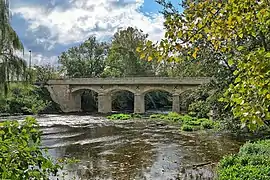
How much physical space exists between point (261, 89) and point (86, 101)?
159ft

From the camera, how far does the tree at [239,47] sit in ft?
7.44

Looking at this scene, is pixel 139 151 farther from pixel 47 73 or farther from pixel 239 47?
pixel 47 73

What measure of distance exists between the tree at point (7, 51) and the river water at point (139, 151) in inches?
141

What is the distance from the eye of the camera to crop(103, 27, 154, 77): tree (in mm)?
52844

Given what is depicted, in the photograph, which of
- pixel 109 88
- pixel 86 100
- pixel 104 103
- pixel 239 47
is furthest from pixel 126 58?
pixel 239 47

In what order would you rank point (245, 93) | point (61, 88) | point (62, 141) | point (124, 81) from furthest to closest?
1. point (61, 88)
2. point (124, 81)
3. point (62, 141)
4. point (245, 93)

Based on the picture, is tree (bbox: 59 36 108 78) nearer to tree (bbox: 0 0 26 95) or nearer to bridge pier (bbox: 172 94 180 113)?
bridge pier (bbox: 172 94 180 113)

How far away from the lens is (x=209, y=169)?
11.5m

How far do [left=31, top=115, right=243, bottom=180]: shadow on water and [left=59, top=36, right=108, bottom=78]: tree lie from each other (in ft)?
105

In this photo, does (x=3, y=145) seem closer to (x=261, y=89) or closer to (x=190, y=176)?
(x=261, y=89)

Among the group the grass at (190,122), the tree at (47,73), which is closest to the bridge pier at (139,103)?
the grass at (190,122)

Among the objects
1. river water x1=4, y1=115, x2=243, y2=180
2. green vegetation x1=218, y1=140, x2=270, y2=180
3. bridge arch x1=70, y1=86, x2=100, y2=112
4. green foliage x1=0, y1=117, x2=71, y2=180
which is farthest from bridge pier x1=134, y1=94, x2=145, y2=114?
green foliage x1=0, y1=117, x2=71, y2=180

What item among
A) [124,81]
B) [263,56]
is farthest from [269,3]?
[124,81]

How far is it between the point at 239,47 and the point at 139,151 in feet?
41.9
